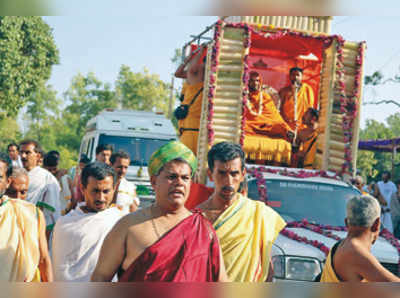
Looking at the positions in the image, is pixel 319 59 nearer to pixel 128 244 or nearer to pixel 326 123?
pixel 326 123

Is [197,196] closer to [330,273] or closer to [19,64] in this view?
[330,273]

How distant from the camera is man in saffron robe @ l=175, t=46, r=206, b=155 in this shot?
33.0ft

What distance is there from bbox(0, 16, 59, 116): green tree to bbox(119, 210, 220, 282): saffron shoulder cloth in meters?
10.3

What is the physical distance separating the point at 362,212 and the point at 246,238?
770mm

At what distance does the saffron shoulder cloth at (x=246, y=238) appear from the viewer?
128 inches

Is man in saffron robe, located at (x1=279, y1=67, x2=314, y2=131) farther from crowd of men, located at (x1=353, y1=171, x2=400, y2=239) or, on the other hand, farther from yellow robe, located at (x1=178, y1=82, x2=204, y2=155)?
crowd of men, located at (x1=353, y1=171, x2=400, y2=239)

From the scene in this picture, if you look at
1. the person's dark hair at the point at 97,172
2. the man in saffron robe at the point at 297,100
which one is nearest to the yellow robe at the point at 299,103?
the man in saffron robe at the point at 297,100

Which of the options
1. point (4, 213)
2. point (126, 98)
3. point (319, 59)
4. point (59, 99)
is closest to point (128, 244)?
point (4, 213)

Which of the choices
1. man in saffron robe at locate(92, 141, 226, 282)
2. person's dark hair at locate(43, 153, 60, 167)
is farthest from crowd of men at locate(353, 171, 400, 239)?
Result: man in saffron robe at locate(92, 141, 226, 282)

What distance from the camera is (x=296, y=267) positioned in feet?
16.3

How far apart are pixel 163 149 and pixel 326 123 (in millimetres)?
6803

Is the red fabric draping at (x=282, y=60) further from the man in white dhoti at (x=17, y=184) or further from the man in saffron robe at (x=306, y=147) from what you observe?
the man in white dhoti at (x=17, y=184)

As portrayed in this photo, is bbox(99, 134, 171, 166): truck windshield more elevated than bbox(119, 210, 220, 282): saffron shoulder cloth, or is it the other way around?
bbox(99, 134, 171, 166): truck windshield

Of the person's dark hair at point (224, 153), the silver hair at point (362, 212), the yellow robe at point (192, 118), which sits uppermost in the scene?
the yellow robe at point (192, 118)
